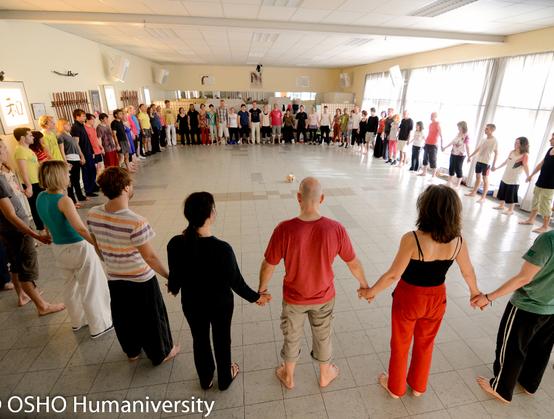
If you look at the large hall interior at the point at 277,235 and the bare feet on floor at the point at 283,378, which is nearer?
the large hall interior at the point at 277,235

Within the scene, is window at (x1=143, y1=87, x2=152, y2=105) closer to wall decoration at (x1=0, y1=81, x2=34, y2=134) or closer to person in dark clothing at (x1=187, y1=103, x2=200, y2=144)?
person in dark clothing at (x1=187, y1=103, x2=200, y2=144)

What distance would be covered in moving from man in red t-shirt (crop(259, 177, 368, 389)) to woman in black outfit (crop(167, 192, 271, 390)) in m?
0.22

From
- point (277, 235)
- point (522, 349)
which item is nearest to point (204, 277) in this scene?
point (277, 235)

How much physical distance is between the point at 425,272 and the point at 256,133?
12090 mm

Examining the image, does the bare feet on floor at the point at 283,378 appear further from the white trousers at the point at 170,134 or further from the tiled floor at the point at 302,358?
the white trousers at the point at 170,134

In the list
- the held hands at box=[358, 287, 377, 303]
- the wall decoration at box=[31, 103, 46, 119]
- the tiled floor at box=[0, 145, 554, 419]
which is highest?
the wall decoration at box=[31, 103, 46, 119]

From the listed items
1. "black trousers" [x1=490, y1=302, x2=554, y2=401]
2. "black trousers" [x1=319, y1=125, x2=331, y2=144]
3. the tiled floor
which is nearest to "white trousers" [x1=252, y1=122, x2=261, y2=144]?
"black trousers" [x1=319, y1=125, x2=331, y2=144]

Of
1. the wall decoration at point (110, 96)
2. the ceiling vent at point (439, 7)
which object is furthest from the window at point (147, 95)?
the ceiling vent at point (439, 7)

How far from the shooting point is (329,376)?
2.24m

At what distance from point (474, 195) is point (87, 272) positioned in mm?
7287

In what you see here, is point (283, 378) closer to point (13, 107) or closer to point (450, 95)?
→ point (13, 107)

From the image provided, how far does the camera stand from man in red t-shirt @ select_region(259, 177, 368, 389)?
1735 millimetres

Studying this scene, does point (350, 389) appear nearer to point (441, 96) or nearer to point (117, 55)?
point (441, 96)

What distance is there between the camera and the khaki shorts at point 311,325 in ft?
6.41
